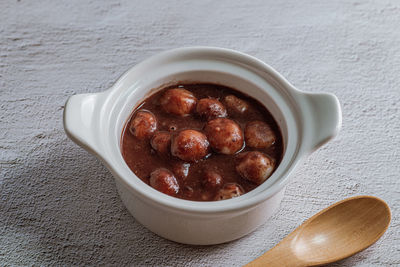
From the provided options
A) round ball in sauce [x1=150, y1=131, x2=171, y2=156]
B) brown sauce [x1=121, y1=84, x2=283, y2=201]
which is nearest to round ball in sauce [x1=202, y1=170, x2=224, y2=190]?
brown sauce [x1=121, y1=84, x2=283, y2=201]

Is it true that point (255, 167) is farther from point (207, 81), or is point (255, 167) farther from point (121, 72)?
point (121, 72)

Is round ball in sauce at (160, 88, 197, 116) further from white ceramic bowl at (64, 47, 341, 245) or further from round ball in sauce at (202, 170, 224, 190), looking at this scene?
round ball in sauce at (202, 170, 224, 190)

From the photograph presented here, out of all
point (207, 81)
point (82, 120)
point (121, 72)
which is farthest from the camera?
point (121, 72)

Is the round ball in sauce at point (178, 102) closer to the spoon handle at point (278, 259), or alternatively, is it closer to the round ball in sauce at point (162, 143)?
the round ball in sauce at point (162, 143)

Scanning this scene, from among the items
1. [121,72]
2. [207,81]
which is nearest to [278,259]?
[207,81]

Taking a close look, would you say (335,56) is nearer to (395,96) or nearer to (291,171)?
(395,96)

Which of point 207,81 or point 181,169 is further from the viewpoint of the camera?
point 207,81

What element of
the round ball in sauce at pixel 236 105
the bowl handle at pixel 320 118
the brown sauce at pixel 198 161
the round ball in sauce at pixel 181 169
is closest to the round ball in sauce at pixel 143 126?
the brown sauce at pixel 198 161
